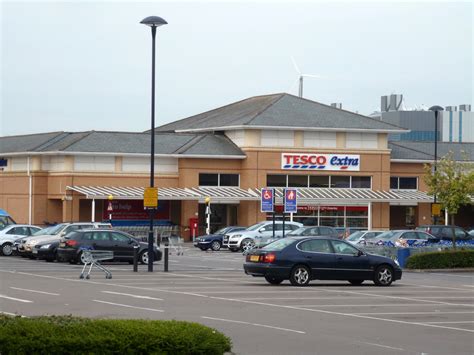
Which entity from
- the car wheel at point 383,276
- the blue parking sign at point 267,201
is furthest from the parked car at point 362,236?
the car wheel at point 383,276

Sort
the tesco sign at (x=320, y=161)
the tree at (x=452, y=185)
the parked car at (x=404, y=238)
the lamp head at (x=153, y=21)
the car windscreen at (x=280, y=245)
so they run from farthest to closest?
the tesco sign at (x=320, y=161) → the parked car at (x=404, y=238) → the tree at (x=452, y=185) → the lamp head at (x=153, y=21) → the car windscreen at (x=280, y=245)

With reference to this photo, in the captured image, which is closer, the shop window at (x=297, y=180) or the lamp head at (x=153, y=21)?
the lamp head at (x=153, y=21)

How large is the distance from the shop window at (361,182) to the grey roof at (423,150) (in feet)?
10.8

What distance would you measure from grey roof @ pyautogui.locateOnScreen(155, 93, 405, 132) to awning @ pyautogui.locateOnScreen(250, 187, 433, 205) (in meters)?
4.41

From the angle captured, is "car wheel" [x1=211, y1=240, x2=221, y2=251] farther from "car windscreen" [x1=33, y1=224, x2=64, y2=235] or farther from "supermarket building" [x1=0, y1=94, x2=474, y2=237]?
"car windscreen" [x1=33, y1=224, x2=64, y2=235]

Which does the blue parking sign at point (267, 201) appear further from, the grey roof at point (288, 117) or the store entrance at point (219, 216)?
the store entrance at point (219, 216)

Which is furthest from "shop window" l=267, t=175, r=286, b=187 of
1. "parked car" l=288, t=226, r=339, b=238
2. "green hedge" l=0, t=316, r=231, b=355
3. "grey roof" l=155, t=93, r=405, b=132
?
"green hedge" l=0, t=316, r=231, b=355

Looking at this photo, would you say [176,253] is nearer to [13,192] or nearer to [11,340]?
[13,192]

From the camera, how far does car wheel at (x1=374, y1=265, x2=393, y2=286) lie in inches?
1133

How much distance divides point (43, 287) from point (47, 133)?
50262 millimetres

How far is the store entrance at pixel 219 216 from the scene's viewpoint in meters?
68.2

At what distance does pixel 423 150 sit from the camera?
78.1 m

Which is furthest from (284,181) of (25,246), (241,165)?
(25,246)

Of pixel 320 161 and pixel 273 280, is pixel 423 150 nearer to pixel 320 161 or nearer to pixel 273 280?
pixel 320 161
